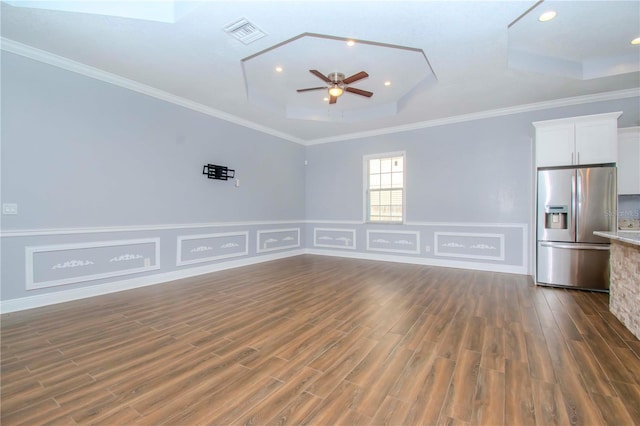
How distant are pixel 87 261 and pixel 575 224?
22.3 feet

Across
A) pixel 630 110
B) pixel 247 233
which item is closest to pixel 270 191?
pixel 247 233

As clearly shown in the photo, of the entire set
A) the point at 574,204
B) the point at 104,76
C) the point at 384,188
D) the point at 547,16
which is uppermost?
the point at 547,16

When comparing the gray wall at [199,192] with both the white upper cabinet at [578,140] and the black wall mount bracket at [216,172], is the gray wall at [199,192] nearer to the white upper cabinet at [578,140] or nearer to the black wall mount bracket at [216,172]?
the black wall mount bracket at [216,172]

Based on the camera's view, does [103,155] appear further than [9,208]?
Yes

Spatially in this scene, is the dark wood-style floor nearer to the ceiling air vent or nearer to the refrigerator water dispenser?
the refrigerator water dispenser

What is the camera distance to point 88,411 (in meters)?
1.61

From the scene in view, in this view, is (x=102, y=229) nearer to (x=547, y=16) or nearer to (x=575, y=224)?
(x=547, y=16)

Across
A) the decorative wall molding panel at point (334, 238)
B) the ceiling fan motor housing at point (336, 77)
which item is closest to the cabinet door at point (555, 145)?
the ceiling fan motor housing at point (336, 77)

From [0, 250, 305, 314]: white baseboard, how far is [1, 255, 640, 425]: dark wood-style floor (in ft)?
0.54

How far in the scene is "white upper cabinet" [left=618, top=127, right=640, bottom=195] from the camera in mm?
4078

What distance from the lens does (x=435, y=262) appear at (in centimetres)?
577

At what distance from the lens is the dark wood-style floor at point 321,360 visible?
1607 mm

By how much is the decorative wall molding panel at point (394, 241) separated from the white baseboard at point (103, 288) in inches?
117

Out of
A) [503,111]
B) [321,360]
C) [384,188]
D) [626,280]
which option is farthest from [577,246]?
[321,360]
